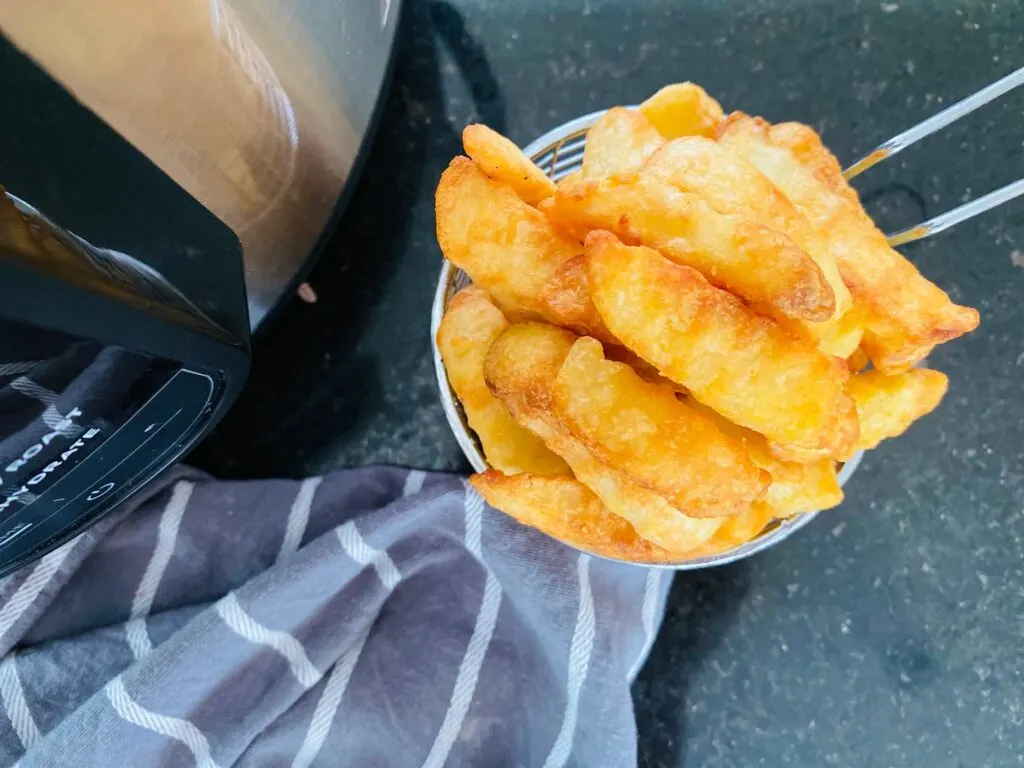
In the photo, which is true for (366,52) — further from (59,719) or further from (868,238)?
(59,719)

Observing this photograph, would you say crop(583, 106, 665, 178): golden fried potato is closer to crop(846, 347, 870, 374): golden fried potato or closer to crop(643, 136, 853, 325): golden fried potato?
crop(643, 136, 853, 325): golden fried potato

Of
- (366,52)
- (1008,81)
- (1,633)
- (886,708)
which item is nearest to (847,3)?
(1008,81)

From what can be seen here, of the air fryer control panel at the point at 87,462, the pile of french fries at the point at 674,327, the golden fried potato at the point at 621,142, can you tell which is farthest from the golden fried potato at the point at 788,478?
the air fryer control panel at the point at 87,462

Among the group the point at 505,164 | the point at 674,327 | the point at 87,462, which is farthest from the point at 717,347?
the point at 87,462

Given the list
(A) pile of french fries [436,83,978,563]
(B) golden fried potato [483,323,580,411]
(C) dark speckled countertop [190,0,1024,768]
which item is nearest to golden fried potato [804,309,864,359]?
(A) pile of french fries [436,83,978,563]

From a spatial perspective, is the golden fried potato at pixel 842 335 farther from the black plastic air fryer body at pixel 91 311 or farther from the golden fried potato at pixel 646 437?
the black plastic air fryer body at pixel 91 311

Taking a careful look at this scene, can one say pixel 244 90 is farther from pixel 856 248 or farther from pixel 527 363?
pixel 856 248

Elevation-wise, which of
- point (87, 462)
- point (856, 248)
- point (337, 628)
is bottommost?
point (337, 628)
